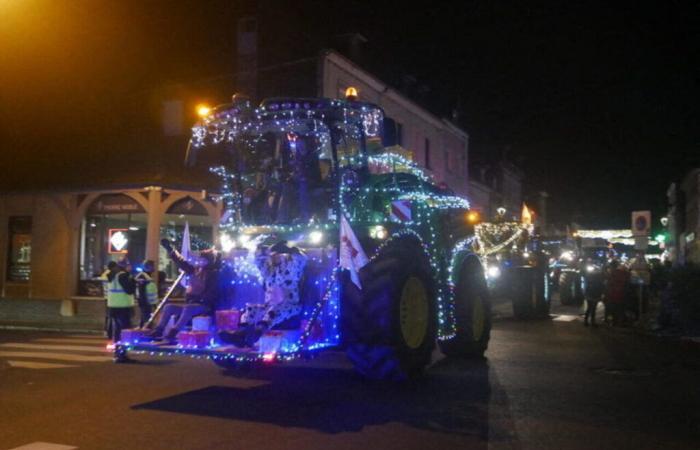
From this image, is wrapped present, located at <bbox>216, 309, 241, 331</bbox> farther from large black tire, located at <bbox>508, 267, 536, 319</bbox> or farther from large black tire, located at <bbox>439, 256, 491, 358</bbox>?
large black tire, located at <bbox>508, 267, 536, 319</bbox>

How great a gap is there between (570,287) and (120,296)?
656 inches

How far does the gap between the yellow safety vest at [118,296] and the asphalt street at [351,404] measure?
99 cm

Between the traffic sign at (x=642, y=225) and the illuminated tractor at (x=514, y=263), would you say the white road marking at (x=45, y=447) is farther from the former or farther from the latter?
the traffic sign at (x=642, y=225)

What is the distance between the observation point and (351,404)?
8.17 metres

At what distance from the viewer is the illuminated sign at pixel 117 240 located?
78.3 ft

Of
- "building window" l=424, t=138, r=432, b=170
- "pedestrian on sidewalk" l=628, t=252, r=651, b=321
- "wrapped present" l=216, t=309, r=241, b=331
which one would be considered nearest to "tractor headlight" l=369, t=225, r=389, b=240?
"wrapped present" l=216, t=309, r=241, b=331

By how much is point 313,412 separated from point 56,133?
23025mm

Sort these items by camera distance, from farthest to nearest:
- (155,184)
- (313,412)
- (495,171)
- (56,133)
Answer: (495,171)
(56,133)
(155,184)
(313,412)

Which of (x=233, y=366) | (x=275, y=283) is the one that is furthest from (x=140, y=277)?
(x=275, y=283)

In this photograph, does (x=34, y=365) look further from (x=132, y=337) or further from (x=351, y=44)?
(x=351, y=44)

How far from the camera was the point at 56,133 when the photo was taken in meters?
27.5

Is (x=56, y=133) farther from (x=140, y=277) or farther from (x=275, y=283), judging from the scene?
(x=275, y=283)

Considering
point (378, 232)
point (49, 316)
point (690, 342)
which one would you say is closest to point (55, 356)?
point (378, 232)

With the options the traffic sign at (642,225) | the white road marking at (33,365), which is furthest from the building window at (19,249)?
the traffic sign at (642,225)
